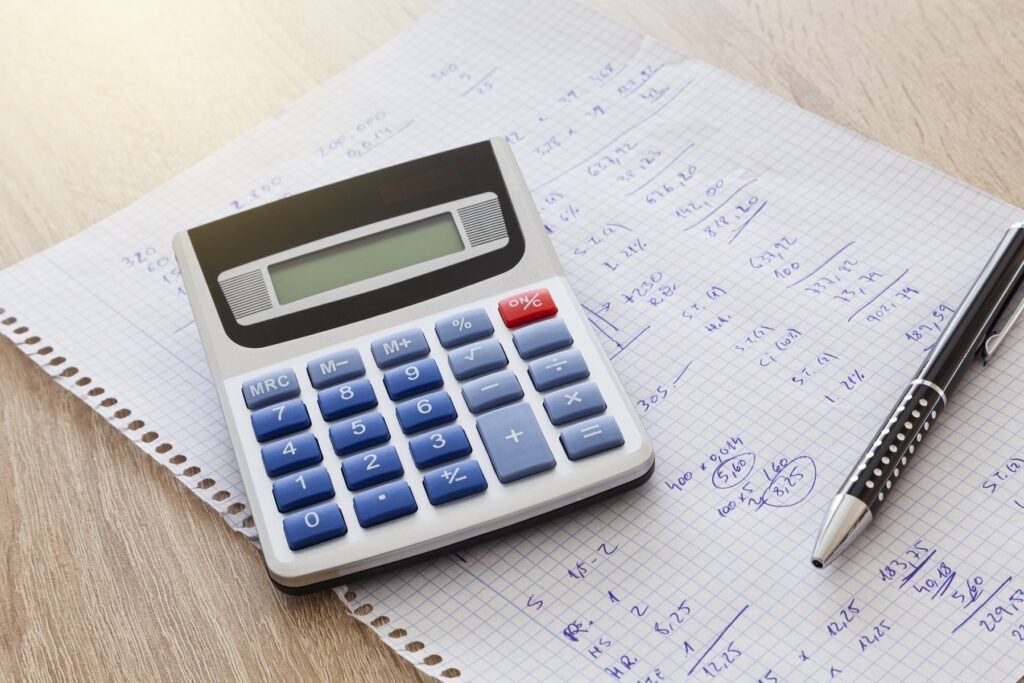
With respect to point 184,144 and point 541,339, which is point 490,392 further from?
point 184,144

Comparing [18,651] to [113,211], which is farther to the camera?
[113,211]

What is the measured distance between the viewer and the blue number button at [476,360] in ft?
1.70

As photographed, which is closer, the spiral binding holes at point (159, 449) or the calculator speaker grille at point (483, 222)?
the spiral binding holes at point (159, 449)

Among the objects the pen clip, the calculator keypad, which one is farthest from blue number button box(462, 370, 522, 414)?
Result: the pen clip

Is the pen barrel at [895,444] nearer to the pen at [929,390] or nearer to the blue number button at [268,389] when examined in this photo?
the pen at [929,390]

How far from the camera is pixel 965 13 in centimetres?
71

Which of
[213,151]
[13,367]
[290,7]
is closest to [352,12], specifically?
[290,7]

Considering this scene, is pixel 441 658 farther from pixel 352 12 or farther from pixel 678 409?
pixel 352 12

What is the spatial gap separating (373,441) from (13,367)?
9.3 inches

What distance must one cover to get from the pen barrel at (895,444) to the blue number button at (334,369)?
0.24 metres

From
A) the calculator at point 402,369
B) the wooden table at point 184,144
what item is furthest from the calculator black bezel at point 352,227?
the wooden table at point 184,144

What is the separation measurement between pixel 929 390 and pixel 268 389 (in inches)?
12.3

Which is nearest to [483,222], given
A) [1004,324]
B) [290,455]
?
[290,455]

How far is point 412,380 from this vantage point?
0.51 metres
